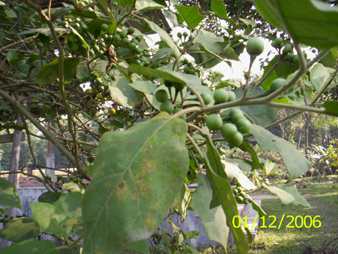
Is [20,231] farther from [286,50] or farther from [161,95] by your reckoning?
[286,50]

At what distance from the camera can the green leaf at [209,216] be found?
0.82 m

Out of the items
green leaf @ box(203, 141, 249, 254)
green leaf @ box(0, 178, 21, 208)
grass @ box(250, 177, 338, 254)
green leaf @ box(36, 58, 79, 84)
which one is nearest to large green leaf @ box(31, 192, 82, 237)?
green leaf @ box(0, 178, 21, 208)

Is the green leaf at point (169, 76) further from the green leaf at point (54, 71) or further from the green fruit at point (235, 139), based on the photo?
the green leaf at point (54, 71)

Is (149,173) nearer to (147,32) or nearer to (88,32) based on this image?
(88,32)

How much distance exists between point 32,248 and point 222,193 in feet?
1.90

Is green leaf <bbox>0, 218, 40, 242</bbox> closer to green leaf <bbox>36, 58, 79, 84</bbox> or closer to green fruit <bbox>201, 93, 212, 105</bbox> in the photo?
green leaf <bbox>36, 58, 79, 84</bbox>

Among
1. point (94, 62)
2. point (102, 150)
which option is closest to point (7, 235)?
point (94, 62)

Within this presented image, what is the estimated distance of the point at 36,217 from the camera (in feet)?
3.62

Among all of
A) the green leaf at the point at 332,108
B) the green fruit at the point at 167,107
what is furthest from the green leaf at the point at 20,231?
the green leaf at the point at 332,108

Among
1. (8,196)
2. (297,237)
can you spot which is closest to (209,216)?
(8,196)

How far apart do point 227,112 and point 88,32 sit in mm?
691

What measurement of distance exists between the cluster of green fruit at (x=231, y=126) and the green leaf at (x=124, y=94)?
0.34m

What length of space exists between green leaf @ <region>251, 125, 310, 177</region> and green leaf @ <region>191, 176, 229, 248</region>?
177mm

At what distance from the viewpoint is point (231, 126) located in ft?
2.35
